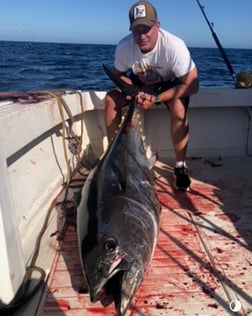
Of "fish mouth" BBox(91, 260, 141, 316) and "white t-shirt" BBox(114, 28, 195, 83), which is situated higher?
"white t-shirt" BBox(114, 28, 195, 83)

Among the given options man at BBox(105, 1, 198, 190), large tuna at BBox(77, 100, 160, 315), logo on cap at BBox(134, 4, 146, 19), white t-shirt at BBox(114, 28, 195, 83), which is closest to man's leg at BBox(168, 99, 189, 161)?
man at BBox(105, 1, 198, 190)

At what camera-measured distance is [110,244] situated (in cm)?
178

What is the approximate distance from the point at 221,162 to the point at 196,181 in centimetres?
64

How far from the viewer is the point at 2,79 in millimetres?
12758

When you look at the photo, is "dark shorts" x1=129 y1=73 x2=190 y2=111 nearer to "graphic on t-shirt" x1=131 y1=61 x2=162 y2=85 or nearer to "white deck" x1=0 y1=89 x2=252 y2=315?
"graphic on t-shirt" x1=131 y1=61 x2=162 y2=85

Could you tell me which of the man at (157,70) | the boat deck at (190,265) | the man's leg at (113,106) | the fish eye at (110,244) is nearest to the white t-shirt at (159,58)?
the man at (157,70)

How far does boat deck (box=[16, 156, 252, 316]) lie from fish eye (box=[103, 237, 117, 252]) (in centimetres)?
27

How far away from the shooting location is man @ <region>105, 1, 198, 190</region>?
3195 mm

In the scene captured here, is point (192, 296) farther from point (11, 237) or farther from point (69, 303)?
point (11, 237)

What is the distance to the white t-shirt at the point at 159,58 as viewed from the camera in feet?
10.7

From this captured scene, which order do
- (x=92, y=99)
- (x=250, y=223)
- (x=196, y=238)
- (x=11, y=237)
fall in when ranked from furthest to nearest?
(x=92, y=99) < (x=250, y=223) < (x=196, y=238) < (x=11, y=237)

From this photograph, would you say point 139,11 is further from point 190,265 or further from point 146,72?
point 190,265

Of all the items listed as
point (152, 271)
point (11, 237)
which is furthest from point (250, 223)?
point (11, 237)

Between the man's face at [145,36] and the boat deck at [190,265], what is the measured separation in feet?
3.99
